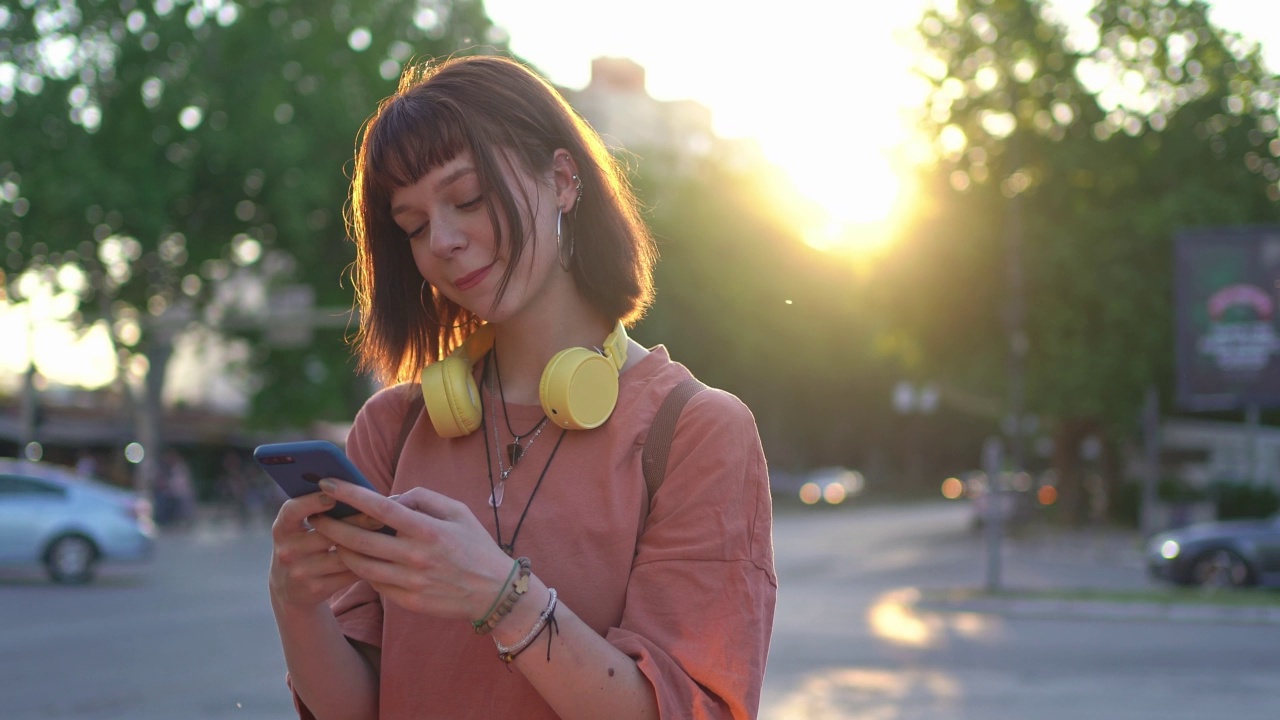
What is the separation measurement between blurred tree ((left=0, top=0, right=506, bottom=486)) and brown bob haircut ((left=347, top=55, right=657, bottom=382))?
1063 inches

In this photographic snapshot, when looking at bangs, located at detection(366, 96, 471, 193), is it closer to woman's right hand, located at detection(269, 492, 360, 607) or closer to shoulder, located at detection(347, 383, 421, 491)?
shoulder, located at detection(347, 383, 421, 491)

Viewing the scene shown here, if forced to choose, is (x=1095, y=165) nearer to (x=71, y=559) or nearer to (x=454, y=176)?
(x=71, y=559)

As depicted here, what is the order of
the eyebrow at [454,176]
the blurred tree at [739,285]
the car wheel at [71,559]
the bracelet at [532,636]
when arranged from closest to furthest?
the bracelet at [532,636] < the eyebrow at [454,176] < the car wheel at [71,559] < the blurred tree at [739,285]

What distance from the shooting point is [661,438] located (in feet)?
6.23

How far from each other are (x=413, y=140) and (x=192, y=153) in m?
32.7

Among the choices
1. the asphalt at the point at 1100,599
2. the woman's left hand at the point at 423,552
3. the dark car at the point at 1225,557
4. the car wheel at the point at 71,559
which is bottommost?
the woman's left hand at the point at 423,552

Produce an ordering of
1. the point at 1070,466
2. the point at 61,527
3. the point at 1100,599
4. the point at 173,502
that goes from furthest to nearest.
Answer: the point at 1070,466 < the point at 173,502 < the point at 61,527 < the point at 1100,599

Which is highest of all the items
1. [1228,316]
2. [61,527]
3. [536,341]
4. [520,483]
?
[1228,316]

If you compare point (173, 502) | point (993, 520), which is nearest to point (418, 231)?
point (993, 520)

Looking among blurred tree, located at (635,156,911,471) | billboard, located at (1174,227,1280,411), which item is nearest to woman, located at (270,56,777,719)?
billboard, located at (1174,227,1280,411)

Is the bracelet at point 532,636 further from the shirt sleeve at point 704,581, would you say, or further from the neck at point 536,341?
the neck at point 536,341

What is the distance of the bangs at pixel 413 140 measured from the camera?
1.92 meters

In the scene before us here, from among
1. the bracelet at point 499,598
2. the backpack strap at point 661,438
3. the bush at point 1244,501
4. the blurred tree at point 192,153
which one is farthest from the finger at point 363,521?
the bush at point 1244,501

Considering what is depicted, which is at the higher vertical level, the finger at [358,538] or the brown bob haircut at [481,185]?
the brown bob haircut at [481,185]
